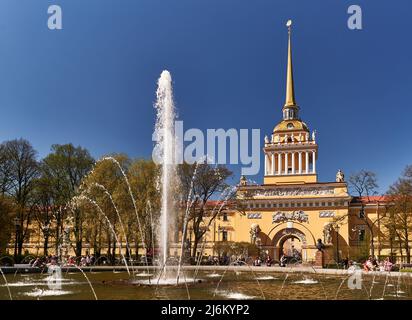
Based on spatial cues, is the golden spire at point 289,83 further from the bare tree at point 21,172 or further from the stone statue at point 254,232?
the bare tree at point 21,172

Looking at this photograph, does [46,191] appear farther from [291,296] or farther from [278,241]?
[291,296]

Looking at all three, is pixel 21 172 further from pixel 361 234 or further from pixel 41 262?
pixel 361 234

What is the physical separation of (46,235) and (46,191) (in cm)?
443

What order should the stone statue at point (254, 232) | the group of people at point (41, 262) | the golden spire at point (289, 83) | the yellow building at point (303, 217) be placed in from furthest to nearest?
the golden spire at point (289, 83) → the stone statue at point (254, 232) → the yellow building at point (303, 217) → the group of people at point (41, 262)

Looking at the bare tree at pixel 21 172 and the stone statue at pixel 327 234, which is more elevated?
the bare tree at pixel 21 172

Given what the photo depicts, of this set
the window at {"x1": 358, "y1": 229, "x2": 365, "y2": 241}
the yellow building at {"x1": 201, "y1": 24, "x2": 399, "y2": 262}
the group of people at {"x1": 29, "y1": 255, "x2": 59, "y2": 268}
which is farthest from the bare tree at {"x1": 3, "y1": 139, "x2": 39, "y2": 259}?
the window at {"x1": 358, "y1": 229, "x2": 365, "y2": 241}

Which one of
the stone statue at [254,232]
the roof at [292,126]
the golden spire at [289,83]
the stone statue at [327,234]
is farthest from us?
the golden spire at [289,83]

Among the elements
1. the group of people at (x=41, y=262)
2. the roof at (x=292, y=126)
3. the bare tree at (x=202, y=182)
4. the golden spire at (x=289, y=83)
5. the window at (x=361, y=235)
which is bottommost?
the group of people at (x=41, y=262)

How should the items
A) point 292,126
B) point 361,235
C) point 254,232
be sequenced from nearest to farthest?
point 361,235 < point 254,232 < point 292,126

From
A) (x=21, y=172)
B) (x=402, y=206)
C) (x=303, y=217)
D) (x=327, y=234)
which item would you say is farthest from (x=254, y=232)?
(x=21, y=172)

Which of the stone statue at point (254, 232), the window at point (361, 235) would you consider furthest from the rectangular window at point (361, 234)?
the stone statue at point (254, 232)

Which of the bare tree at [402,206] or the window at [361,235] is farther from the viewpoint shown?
the window at [361,235]

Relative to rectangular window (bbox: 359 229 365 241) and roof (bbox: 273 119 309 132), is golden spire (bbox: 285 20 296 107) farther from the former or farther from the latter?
rectangular window (bbox: 359 229 365 241)
